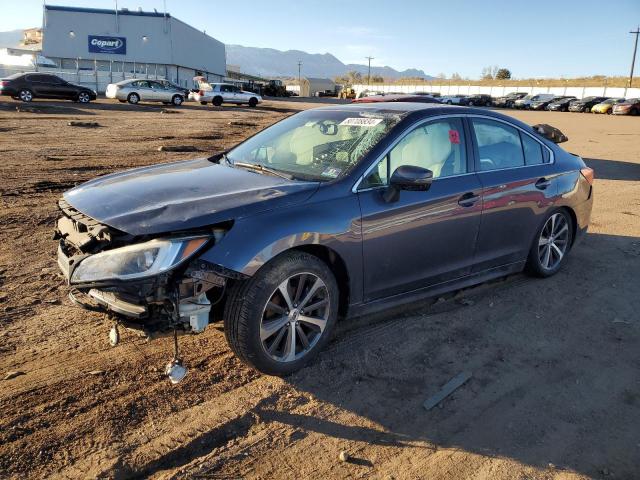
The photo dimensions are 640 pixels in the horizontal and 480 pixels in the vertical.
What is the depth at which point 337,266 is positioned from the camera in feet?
11.9

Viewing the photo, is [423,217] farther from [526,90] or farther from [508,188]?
[526,90]

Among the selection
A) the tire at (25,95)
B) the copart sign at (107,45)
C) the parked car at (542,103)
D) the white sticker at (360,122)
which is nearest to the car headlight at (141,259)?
the white sticker at (360,122)

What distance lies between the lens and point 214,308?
320 centimetres

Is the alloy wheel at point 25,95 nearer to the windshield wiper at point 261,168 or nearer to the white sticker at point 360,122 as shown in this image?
the windshield wiper at point 261,168

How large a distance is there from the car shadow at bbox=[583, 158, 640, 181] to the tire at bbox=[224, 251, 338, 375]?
1003 centimetres

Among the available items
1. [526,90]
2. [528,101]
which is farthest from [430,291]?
[526,90]

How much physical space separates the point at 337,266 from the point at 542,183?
2.51 m

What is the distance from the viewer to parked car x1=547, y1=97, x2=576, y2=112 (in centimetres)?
5431

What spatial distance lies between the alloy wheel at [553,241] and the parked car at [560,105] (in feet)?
181

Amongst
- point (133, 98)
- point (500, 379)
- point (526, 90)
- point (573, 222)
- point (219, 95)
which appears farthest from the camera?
point (526, 90)

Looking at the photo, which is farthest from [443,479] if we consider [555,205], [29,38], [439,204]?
[29,38]

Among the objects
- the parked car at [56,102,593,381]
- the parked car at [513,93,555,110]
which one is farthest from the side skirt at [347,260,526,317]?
the parked car at [513,93,555,110]

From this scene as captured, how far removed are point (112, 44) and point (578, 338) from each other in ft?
195

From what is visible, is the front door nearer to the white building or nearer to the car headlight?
the car headlight
